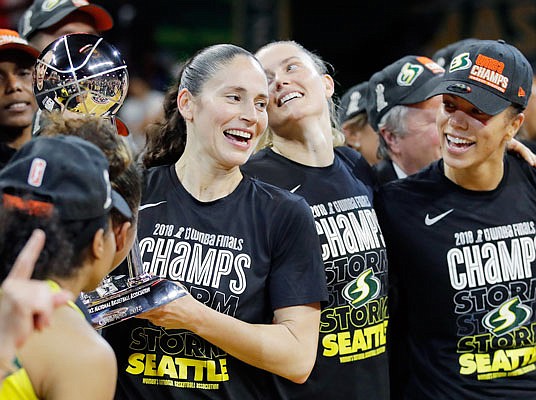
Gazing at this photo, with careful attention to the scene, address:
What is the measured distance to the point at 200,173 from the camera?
9.63 ft

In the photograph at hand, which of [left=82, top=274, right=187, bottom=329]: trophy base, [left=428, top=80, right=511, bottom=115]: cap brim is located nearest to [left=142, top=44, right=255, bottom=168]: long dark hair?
[left=82, top=274, right=187, bottom=329]: trophy base

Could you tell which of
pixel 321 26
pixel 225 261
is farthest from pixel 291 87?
pixel 321 26

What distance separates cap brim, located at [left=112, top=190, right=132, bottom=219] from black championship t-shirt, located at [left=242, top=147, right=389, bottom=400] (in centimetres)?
110

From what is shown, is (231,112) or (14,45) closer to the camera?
(231,112)

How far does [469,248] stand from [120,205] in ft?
5.46

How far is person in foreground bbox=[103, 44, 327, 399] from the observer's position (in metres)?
2.78

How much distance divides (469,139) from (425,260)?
0.47 metres

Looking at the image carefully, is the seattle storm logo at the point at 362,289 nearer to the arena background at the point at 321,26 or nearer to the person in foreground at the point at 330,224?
the person in foreground at the point at 330,224

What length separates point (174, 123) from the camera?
124 inches

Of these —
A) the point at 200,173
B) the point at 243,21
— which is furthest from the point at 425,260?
the point at 243,21

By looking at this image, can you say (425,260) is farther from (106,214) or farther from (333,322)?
(106,214)

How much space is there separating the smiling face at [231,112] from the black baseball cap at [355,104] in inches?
68.1

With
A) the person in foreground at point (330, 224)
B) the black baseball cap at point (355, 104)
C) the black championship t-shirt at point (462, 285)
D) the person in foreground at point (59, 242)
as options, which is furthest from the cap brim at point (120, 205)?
the black baseball cap at point (355, 104)

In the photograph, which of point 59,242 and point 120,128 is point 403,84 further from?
point 59,242
